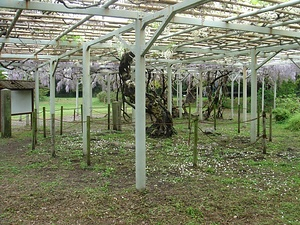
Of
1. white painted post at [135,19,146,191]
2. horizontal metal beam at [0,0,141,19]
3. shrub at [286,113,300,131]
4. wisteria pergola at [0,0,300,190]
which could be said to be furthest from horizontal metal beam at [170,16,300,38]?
shrub at [286,113,300,131]

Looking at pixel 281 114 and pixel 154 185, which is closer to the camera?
pixel 154 185

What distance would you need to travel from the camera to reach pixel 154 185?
4.67 meters

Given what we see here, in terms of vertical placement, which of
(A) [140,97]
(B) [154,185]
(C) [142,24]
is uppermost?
(C) [142,24]

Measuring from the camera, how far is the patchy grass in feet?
11.9

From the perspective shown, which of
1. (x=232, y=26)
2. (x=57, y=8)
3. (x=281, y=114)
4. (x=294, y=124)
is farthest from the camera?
(x=281, y=114)

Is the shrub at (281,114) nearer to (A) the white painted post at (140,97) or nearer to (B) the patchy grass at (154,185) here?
(B) the patchy grass at (154,185)

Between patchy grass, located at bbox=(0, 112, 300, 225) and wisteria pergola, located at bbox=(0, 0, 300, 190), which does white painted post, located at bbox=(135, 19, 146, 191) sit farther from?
patchy grass, located at bbox=(0, 112, 300, 225)

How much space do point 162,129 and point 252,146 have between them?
2430mm

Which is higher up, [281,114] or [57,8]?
[57,8]

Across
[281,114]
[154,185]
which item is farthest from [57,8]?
[281,114]

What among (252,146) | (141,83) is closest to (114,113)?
(252,146)

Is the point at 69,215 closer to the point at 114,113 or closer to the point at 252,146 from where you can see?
the point at 252,146

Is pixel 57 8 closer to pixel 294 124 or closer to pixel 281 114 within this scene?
pixel 294 124

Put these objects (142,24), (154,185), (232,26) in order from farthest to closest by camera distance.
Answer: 1. (232,26)
2. (154,185)
3. (142,24)
